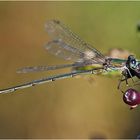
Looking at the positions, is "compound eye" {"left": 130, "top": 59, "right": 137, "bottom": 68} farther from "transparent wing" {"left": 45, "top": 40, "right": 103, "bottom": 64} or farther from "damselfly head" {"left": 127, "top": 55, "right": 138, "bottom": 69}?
"transparent wing" {"left": 45, "top": 40, "right": 103, "bottom": 64}

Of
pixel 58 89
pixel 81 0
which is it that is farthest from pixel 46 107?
pixel 81 0

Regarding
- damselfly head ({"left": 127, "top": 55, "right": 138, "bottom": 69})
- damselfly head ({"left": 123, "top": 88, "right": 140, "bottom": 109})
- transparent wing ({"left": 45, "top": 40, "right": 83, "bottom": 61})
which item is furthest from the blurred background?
damselfly head ({"left": 123, "top": 88, "right": 140, "bottom": 109})

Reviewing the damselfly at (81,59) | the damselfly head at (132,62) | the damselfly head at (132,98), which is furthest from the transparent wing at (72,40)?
the damselfly head at (132,98)

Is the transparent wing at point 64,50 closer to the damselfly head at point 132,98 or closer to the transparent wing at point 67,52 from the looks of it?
the transparent wing at point 67,52

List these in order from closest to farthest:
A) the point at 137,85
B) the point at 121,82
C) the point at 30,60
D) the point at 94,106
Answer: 1. the point at 137,85
2. the point at 121,82
3. the point at 94,106
4. the point at 30,60

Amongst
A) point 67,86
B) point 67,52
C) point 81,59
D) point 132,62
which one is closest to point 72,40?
point 67,52

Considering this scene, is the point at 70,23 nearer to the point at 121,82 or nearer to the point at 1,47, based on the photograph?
the point at 1,47

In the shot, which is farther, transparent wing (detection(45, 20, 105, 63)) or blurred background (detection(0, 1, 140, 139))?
blurred background (detection(0, 1, 140, 139))
